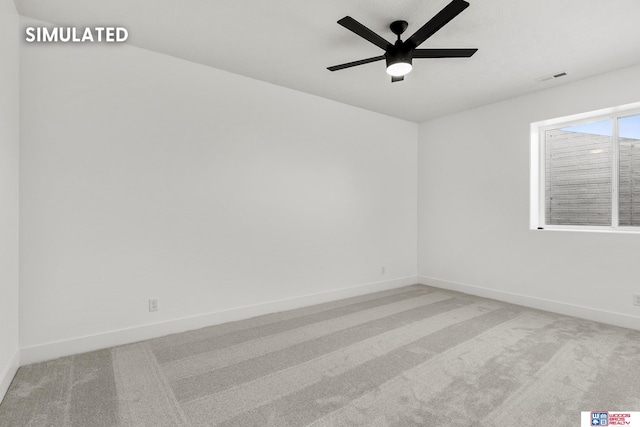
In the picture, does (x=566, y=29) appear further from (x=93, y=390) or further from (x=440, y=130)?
(x=93, y=390)

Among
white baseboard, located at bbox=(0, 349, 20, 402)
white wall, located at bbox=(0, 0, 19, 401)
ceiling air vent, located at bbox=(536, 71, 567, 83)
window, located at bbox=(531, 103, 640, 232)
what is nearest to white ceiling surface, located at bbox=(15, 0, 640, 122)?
ceiling air vent, located at bbox=(536, 71, 567, 83)

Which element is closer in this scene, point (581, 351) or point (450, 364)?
point (450, 364)

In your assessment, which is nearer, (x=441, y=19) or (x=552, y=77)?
(x=441, y=19)

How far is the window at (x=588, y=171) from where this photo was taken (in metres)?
3.53

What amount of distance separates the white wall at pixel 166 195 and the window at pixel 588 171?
100 inches

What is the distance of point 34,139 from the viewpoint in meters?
2.51

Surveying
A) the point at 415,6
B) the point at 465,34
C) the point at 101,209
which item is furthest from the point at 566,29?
the point at 101,209

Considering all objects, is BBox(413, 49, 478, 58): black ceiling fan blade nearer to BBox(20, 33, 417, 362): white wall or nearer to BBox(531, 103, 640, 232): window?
BBox(20, 33, 417, 362): white wall

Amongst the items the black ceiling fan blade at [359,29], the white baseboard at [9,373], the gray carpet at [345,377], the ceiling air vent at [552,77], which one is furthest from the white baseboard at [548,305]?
the white baseboard at [9,373]

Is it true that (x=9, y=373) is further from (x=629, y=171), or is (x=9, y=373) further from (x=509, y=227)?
(x=629, y=171)

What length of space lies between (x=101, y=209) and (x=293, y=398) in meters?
2.31

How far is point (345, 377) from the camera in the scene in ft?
7.43

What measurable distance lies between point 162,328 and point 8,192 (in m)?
1.68

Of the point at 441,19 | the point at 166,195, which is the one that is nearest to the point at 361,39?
the point at 441,19
